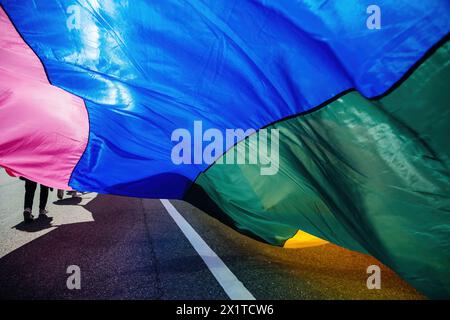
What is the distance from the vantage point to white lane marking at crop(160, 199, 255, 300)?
2.49m

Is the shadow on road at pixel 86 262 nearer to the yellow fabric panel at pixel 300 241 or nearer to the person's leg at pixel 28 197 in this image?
the person's leg at pixel 28 197

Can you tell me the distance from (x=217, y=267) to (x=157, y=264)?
662 mm

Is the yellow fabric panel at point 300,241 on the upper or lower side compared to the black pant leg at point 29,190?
lower

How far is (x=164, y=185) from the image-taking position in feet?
11.7

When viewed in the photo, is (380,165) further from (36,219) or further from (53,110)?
(36,219)

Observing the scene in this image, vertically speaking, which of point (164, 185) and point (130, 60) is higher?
point (130, 60)

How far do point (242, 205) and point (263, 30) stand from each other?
5.83ft

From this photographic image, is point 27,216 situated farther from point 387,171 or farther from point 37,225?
point 387,171

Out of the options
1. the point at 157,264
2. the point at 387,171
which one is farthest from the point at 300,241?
the point at 157,264

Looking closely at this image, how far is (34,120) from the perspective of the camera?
10.2 feet

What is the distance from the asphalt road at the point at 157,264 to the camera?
2545 millimetres

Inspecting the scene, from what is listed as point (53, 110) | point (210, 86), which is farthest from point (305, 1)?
point (53, 110)

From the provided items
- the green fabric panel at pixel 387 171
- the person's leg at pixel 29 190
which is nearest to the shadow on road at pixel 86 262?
the person's leg at pixel 29 190

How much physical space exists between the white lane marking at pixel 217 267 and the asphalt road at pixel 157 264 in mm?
54
